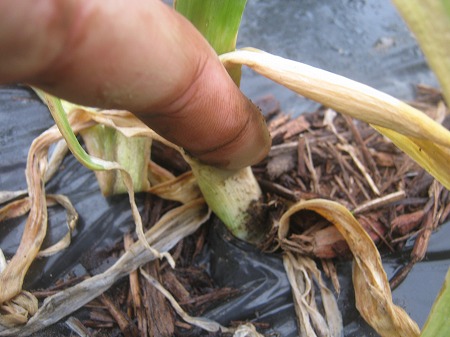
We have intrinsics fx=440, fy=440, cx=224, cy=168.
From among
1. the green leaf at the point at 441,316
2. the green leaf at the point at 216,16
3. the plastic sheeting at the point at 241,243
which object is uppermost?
the green leaf at the point at 216,16

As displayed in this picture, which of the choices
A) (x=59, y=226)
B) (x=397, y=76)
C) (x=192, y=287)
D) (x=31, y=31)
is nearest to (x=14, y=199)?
(x=59, y=226)

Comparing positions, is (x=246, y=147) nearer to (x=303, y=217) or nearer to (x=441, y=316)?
(x=303, y=217)

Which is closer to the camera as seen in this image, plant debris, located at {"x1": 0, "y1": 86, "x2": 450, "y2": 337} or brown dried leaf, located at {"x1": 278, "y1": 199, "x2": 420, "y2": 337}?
brown dried leaf, located at {"x1": 278, "y1": 199, "x2": 420, "y2": 337}

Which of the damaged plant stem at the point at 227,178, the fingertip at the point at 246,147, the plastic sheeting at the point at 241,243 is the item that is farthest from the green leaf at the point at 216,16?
the plastic sheeting at the point at 241,243

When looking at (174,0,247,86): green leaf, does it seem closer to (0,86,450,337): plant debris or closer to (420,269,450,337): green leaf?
(0,86,450,337): plant debris

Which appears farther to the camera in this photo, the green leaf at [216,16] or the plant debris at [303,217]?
the plant debris at [303,217]

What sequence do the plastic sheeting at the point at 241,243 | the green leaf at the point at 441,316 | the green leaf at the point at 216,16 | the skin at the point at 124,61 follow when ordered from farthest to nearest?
the plastic sheeting at the point at 241,243 → the green leaf at the point at 216,16 → the green leaf at the point at 441,316 → the skin at the point at 124,61

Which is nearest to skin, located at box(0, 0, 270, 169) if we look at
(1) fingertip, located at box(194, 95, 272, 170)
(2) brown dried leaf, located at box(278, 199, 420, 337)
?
(1) fingertip, located at box(194, 95, 272, 170)

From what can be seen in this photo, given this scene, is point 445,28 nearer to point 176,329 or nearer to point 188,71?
point 188,71

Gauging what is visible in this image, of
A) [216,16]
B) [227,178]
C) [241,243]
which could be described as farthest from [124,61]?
[241,243]

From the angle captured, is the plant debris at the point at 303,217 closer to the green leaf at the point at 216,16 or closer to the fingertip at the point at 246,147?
the fingertip at the point at 246,147
